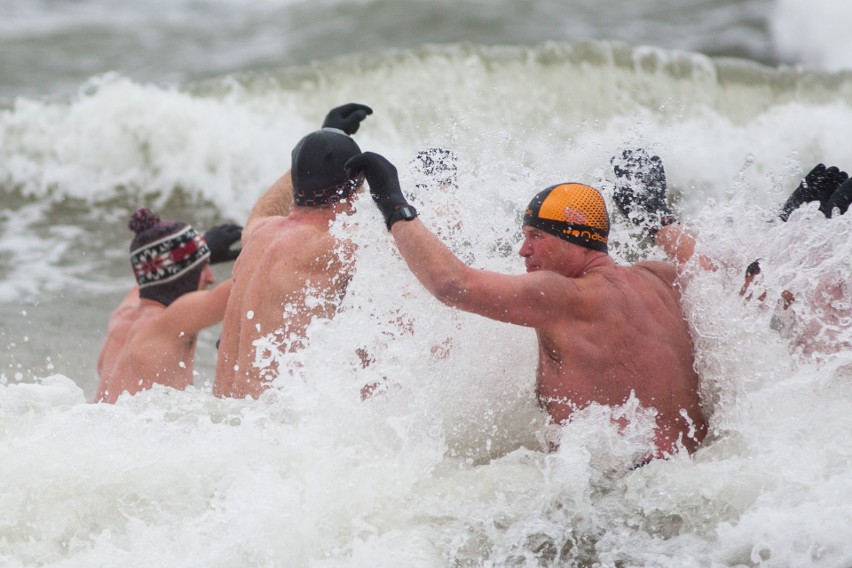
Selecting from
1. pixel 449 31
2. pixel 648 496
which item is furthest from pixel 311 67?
pixel 648 496

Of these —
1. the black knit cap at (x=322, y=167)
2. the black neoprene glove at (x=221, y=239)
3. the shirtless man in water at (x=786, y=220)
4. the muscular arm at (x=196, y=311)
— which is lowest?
the muscular arm at (x=196, y=311)

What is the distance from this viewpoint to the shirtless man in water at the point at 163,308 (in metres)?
5.97

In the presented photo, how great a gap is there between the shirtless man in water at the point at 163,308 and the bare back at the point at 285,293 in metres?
0.66

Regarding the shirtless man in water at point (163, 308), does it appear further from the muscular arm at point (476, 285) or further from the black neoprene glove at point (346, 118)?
the muscular arm at point (476, 285)

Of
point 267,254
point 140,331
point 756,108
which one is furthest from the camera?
point 756,108

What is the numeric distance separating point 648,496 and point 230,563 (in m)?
1.47

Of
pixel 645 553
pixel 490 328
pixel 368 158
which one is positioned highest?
pixel 368 158

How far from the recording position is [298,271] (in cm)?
508

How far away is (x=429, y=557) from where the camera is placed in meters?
4.10

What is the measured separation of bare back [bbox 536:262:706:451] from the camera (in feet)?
14.7

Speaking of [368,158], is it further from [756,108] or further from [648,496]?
[756,108]

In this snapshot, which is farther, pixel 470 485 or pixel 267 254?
pixel 267 254

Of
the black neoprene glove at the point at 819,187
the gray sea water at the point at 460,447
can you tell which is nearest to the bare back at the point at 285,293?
the gray sea water at the point at 460,447

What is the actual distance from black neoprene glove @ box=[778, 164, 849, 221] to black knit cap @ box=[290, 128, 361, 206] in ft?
6.02
